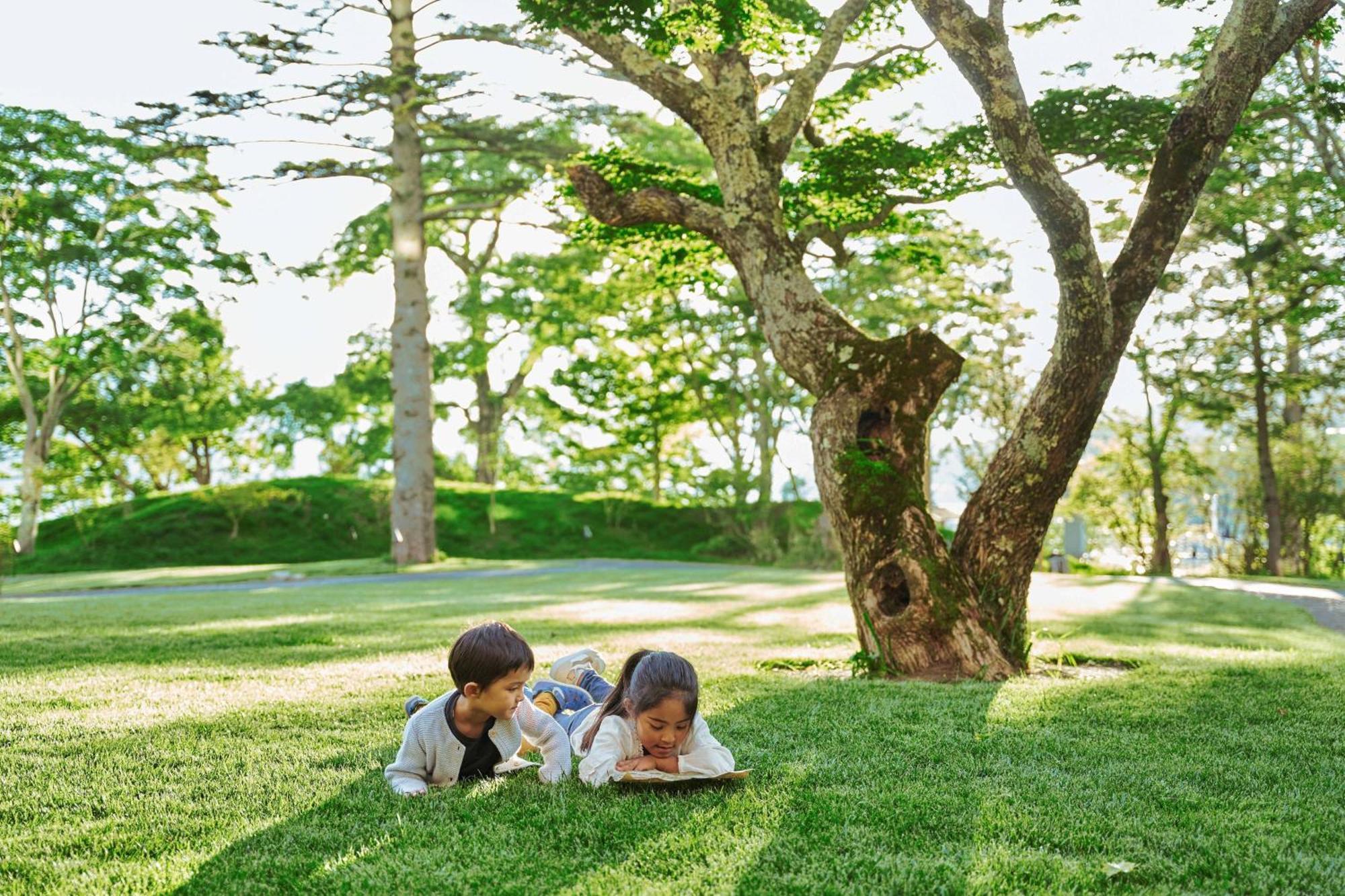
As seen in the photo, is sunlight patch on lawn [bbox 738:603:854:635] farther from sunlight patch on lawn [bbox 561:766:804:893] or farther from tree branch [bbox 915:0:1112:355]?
sunlight patch on lawn [bbox 561:766:804:893]

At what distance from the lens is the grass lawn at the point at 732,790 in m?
2.89

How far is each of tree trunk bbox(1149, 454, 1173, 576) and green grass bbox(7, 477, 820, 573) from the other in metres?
8.54

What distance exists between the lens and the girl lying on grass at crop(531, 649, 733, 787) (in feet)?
12.3

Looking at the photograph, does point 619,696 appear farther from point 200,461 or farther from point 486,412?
point 200,461

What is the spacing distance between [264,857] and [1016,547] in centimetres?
507

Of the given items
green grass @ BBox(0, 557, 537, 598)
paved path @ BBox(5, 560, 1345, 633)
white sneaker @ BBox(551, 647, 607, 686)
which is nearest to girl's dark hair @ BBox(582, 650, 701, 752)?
white sneaker @ BBox(551, 647, 607, 686)

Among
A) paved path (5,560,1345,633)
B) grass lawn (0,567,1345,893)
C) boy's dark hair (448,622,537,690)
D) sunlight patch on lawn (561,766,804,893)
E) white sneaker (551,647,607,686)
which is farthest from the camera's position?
paved path (5,560,1345,633)

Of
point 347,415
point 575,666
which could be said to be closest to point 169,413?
point 347,415

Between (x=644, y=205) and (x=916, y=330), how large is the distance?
2.02 meters

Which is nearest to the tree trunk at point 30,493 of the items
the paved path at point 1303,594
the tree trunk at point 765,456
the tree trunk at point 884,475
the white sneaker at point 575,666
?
the tree trunk at point 765,456

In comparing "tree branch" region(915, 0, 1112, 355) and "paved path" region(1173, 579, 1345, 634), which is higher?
"tree branch" region(915, 0, 1112, 355)

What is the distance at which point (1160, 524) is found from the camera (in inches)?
1074

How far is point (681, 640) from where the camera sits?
9.19m

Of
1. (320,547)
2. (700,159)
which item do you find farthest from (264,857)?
(320,547)
